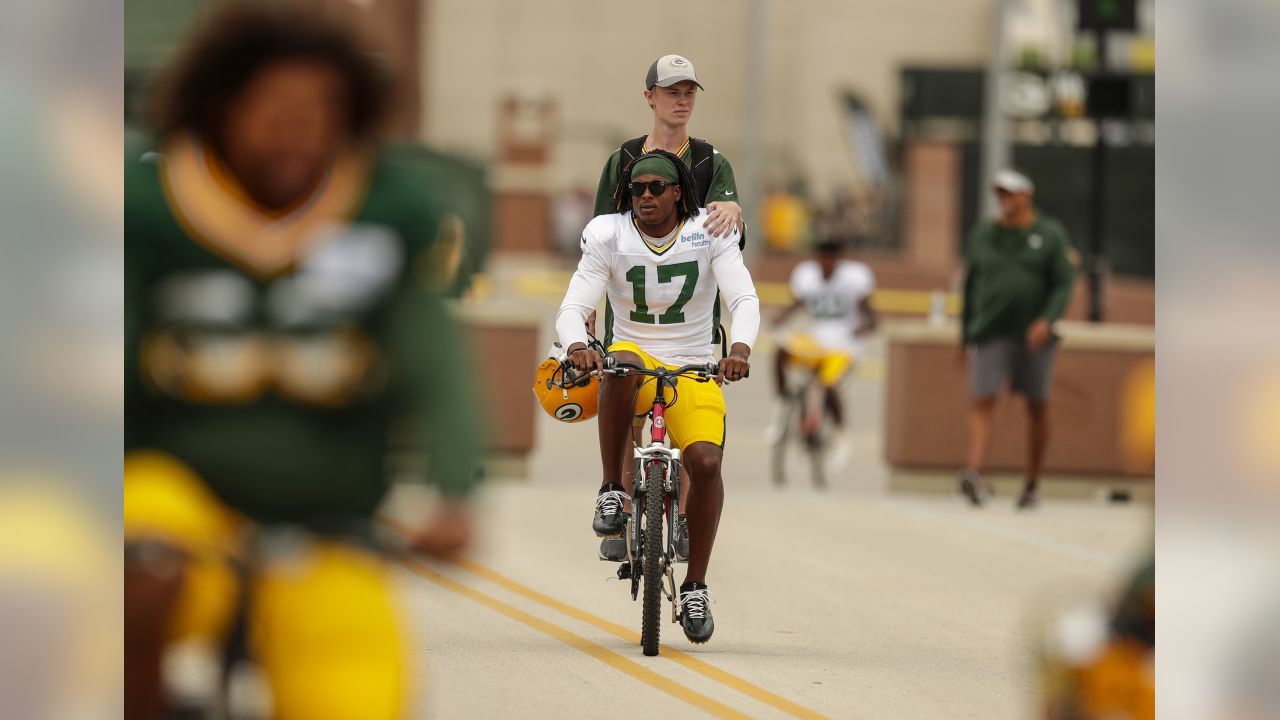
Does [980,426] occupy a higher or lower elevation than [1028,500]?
higher

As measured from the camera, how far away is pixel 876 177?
1743 inches

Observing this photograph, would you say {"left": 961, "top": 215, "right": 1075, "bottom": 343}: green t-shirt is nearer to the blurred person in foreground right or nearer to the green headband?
the green headband

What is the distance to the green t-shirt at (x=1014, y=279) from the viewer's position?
1512 centimetres

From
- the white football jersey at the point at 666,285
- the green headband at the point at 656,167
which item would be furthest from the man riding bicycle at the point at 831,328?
the green headband at the point at 656,167

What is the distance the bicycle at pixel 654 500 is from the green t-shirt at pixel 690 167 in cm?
56

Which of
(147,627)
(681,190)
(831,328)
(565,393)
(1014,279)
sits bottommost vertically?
(147,627)

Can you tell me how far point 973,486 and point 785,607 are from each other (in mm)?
5551

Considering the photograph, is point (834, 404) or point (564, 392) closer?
point (564, 392)

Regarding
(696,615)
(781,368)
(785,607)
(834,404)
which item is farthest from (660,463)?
(781,368)

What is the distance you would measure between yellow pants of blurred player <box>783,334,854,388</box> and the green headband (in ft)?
30.1

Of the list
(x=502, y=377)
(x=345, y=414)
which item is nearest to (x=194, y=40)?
(x=345, y=414)

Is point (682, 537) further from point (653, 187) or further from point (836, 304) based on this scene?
point (836, 304)

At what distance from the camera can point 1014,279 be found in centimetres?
1520

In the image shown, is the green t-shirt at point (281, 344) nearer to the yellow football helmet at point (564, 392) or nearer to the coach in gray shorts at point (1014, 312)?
the yellow football helmet at point (564, 392)
